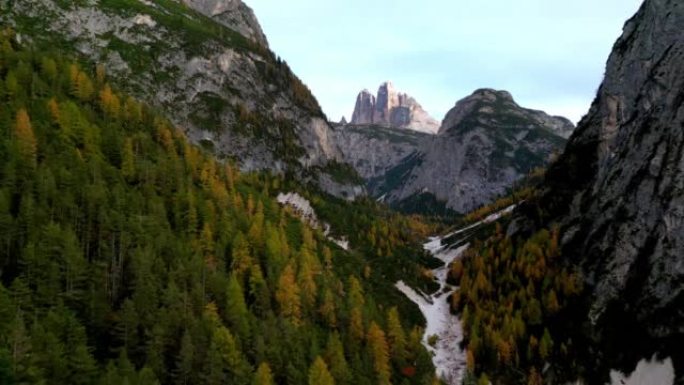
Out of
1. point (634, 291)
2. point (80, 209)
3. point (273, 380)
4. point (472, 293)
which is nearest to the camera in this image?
point (273, 380)

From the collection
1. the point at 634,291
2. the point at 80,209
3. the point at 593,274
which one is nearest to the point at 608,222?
the point at 593,274

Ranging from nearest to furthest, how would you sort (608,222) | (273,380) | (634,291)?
(273,380), (634,291), (608,222)

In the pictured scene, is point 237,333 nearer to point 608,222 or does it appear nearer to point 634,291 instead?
point 634,291

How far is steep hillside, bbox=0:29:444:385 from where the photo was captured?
76875 millimetres

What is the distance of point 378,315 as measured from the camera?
127 m

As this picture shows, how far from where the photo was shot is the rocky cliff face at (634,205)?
4230 inches

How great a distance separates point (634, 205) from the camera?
4988 inches

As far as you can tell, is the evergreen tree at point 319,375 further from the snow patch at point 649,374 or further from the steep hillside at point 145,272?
the snow patch at point 649,374

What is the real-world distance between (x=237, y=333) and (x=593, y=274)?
89213mm

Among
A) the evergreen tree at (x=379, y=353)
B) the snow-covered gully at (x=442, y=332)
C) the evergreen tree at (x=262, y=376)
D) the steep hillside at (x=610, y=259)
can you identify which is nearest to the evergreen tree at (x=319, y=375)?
the evergreen tree at (x=262, y=376)

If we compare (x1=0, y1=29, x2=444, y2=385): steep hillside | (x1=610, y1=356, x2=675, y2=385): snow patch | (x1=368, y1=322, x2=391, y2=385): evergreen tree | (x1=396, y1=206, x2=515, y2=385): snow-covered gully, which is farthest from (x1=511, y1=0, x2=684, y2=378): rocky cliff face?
(x1=0, y1=29, x2=444, y2=385): steep hillside

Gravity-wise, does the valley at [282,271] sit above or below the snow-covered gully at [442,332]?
above

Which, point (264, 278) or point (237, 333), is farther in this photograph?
point (264, 278)

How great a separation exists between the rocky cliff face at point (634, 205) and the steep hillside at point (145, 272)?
142ft
